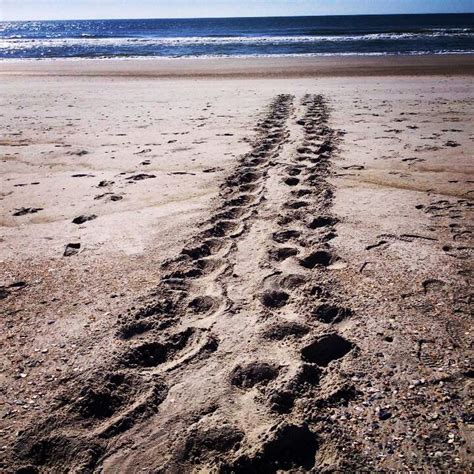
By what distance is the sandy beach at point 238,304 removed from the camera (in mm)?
1674

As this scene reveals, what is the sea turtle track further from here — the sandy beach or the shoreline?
the shoreline

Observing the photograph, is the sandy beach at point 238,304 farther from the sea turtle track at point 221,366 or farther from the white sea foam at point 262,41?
the white sea foam at point 262,41

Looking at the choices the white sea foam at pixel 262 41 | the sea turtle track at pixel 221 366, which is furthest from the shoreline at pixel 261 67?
the sea turtle track at pixel 221 366

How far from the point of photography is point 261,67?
56.7 ft

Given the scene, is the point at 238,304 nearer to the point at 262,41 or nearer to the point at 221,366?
the point at 221,366

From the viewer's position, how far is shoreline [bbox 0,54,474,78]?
15.1 m

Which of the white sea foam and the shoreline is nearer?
the shoreline

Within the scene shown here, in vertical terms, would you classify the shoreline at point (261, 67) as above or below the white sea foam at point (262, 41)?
below

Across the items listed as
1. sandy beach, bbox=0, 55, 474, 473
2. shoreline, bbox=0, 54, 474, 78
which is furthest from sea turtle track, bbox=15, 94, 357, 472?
shoreline, bbox=0, 54, 474, 78

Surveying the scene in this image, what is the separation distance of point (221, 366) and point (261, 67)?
17.1m

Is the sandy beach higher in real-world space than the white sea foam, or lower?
lower

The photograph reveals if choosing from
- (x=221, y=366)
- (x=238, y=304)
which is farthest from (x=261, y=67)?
(x=221, y=366)

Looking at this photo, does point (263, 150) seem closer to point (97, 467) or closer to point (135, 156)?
point (135, 156)

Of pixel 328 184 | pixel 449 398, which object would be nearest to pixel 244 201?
pixel 328 184
